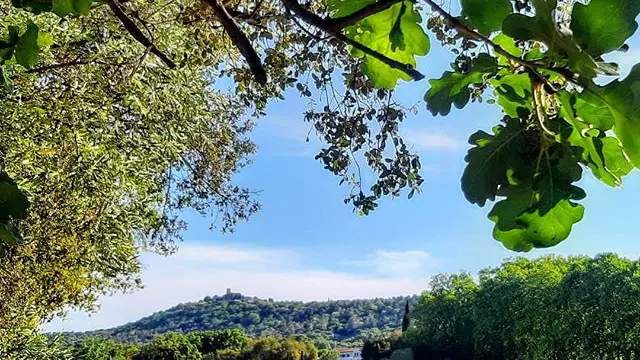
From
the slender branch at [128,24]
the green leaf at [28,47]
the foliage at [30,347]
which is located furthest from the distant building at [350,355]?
the green leaf at [28,47]

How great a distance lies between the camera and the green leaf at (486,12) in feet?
1.66

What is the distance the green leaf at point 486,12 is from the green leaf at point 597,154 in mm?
75

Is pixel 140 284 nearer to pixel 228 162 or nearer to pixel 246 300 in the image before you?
pixel 228 162

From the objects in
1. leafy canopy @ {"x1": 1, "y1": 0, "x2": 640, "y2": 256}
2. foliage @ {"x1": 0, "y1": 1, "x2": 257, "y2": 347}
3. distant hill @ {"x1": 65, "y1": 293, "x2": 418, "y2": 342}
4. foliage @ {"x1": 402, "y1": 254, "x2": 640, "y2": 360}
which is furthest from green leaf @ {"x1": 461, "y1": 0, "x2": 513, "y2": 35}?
distant hill @ {"x1": 65, "y1": 293, "x2": 418, "y2": 342}

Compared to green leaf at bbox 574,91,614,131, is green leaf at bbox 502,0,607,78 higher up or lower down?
higher up

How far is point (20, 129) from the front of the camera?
3.92 m

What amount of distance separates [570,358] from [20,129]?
19.6 meters

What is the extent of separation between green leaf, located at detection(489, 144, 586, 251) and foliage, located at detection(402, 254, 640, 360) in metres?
18.9

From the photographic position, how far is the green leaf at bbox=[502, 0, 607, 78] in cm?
43

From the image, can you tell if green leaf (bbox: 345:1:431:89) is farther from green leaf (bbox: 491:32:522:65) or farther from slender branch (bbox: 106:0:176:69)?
slender branch (bbox: 106:0:176:69)

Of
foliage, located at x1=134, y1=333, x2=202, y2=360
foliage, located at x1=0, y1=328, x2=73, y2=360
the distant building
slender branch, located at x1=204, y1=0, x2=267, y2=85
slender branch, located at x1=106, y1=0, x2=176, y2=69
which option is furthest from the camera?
the distant building

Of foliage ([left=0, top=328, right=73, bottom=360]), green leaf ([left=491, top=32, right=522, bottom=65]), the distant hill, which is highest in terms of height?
the distant hill

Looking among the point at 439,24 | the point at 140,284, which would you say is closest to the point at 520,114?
the point at 439,24

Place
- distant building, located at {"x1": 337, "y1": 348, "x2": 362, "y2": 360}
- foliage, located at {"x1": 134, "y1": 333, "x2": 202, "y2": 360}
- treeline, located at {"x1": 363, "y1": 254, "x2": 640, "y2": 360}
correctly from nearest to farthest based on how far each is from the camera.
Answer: treeline, located at {"x1": 363, "y1": 254, "x2": 640, "y2": 360}, foliage, located at {"x1": 134, "y1": 333, "x2": 202, "y2": 360}, distant building, located at {"x1": 337, "y1": 348, "x2": 362, "y2": 360}
